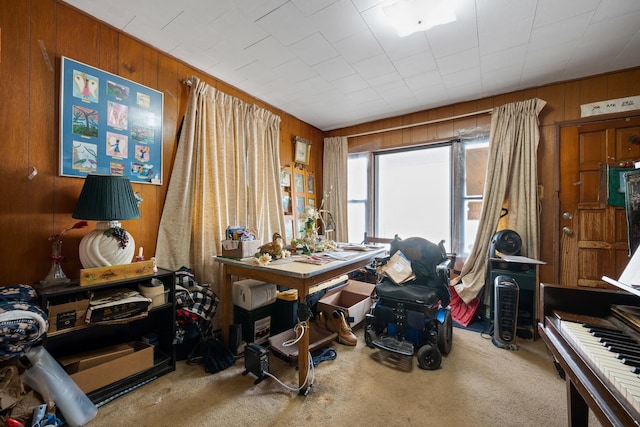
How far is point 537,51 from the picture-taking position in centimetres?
221

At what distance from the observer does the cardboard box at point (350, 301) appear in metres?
2.45

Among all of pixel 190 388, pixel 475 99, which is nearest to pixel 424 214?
pixel 475 99

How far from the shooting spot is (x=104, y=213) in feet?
5.12

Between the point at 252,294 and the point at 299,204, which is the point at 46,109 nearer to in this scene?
the point at 252,294

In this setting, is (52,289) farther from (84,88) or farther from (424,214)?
(424,214)

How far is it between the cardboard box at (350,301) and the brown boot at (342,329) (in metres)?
0.05

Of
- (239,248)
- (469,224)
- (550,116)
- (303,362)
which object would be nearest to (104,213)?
(239,248)

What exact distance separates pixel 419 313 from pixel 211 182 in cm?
230

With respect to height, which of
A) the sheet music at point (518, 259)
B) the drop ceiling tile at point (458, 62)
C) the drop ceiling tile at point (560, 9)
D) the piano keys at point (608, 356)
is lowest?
the piano keys at point (608, 356)

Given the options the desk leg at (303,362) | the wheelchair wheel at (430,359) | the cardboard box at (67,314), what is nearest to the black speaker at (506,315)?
the wheelchair wheel at (430,359)

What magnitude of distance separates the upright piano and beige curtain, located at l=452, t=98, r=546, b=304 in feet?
5.82

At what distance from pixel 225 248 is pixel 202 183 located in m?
0.72

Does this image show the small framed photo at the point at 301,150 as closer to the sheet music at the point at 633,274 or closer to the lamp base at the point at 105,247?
the lamp base at the point at 105,247

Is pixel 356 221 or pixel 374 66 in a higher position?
pixel 374 66
